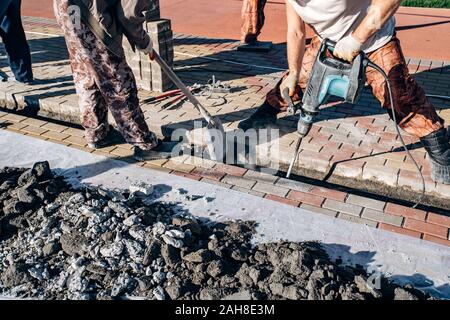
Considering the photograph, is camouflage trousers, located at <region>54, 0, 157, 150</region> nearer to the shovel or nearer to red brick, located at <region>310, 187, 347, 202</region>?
the shovel

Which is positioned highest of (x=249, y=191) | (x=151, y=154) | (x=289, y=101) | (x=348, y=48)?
(x=348, y=48)

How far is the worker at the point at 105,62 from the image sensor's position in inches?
125

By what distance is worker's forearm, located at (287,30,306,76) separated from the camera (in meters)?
3.41

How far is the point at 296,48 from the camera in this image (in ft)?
11.3

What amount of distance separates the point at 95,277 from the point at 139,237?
14.1 inches

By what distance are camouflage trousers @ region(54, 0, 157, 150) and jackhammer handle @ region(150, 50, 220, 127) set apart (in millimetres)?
270

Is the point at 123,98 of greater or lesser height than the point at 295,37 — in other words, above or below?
below

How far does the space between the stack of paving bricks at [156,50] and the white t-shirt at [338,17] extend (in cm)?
193

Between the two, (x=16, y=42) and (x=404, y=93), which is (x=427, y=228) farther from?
(x=16, y=42)

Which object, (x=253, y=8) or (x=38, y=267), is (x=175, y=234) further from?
(x=253, y=8)

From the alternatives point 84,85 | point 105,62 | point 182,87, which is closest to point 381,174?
point 182,87

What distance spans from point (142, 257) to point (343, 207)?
1494 mm

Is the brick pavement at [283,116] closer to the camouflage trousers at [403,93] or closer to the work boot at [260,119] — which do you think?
the work boot at [260,119]
